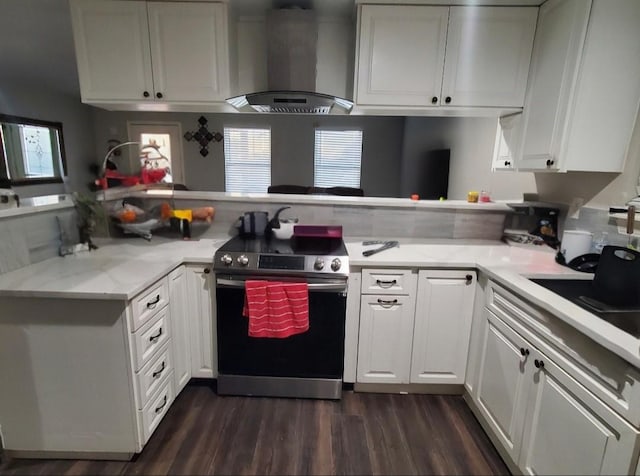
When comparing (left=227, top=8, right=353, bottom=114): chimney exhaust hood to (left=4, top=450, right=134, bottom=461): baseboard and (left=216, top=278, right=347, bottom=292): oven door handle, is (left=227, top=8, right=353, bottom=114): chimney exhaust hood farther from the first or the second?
(left=4, top=450, right=134, bottom=461): baseboard

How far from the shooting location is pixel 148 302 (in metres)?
1.46

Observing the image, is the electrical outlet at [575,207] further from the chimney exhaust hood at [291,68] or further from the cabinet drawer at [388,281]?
the chimney exhaust hood at [291,68]

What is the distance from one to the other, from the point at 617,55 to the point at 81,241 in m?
2.93

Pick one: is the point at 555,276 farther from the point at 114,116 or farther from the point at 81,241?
the point at 114,116

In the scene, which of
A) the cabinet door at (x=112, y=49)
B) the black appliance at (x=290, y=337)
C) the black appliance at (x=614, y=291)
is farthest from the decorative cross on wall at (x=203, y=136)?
the black appliance at (x=614, y=291)

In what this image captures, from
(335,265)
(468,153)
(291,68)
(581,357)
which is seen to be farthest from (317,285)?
(468,153)

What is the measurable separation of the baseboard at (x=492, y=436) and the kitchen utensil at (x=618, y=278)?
807mm

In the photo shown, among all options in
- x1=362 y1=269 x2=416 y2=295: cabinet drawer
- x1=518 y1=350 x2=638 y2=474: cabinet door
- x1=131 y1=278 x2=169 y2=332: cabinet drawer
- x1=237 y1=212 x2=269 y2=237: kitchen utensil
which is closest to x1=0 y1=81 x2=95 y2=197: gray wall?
x1=237 y1=212 x2=269 y2=237: kitchen utensil

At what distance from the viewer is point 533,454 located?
1258 millimetres

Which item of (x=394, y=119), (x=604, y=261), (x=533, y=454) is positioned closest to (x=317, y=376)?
(x=533, y=454)

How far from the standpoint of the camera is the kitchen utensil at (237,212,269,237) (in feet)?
7.07

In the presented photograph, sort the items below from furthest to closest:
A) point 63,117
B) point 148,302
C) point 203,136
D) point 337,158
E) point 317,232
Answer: point 337,158 → point 203,136 → point 63,117 → point 317,232 → point 148,302

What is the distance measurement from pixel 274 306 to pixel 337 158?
419cm

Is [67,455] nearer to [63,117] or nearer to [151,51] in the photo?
[151,51]
